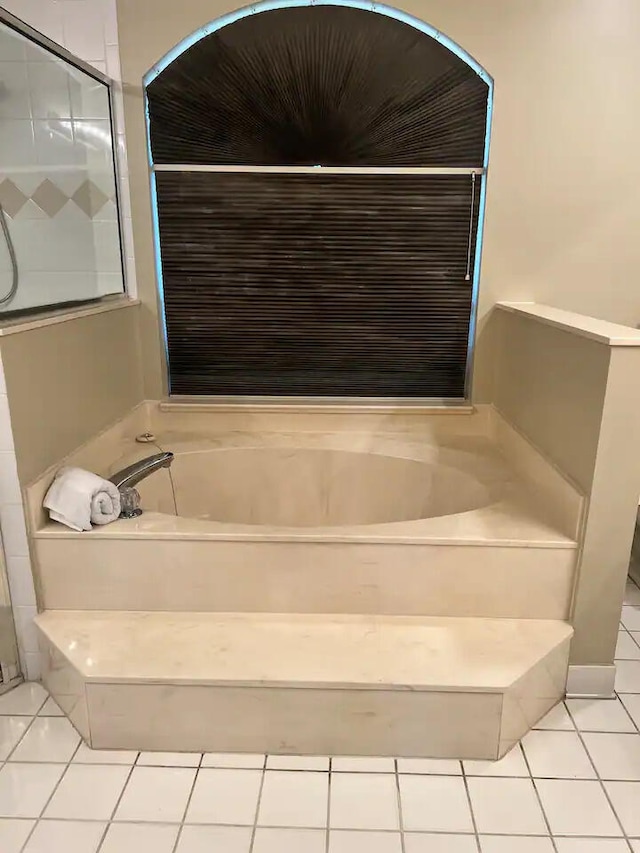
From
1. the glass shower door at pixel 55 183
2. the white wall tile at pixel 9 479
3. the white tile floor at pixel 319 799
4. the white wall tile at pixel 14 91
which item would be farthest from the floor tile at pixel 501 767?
the white wall tile at pixel 14 91

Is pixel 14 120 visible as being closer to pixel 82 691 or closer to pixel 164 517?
pixel 164 517

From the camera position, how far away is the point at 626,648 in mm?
2096

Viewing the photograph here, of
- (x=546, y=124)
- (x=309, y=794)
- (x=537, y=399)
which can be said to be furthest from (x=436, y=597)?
(x=546, y=124)

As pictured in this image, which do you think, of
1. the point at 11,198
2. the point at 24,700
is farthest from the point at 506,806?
the point at 11,198

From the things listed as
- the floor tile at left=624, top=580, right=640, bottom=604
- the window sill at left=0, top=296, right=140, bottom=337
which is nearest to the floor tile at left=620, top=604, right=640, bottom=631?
the floor tile at left=624, top=580, right=640, bottom=604

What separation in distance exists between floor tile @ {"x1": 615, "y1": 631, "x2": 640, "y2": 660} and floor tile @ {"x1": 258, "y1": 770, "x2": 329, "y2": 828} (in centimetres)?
108

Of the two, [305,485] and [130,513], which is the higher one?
[130,513]

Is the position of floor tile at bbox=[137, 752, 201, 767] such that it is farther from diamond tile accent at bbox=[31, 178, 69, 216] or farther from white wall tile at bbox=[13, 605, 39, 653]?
diamond tile accent at bbox=[31, 178, 69, 216]

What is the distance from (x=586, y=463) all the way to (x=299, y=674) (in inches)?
37.2

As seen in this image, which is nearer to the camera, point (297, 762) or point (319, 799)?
point (319, 799)

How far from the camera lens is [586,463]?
1.73 meters

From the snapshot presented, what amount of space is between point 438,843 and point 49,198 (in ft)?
7.98

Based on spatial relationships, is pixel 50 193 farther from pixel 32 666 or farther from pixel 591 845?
pixel 591 845

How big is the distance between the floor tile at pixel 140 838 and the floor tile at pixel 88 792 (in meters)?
0.06
